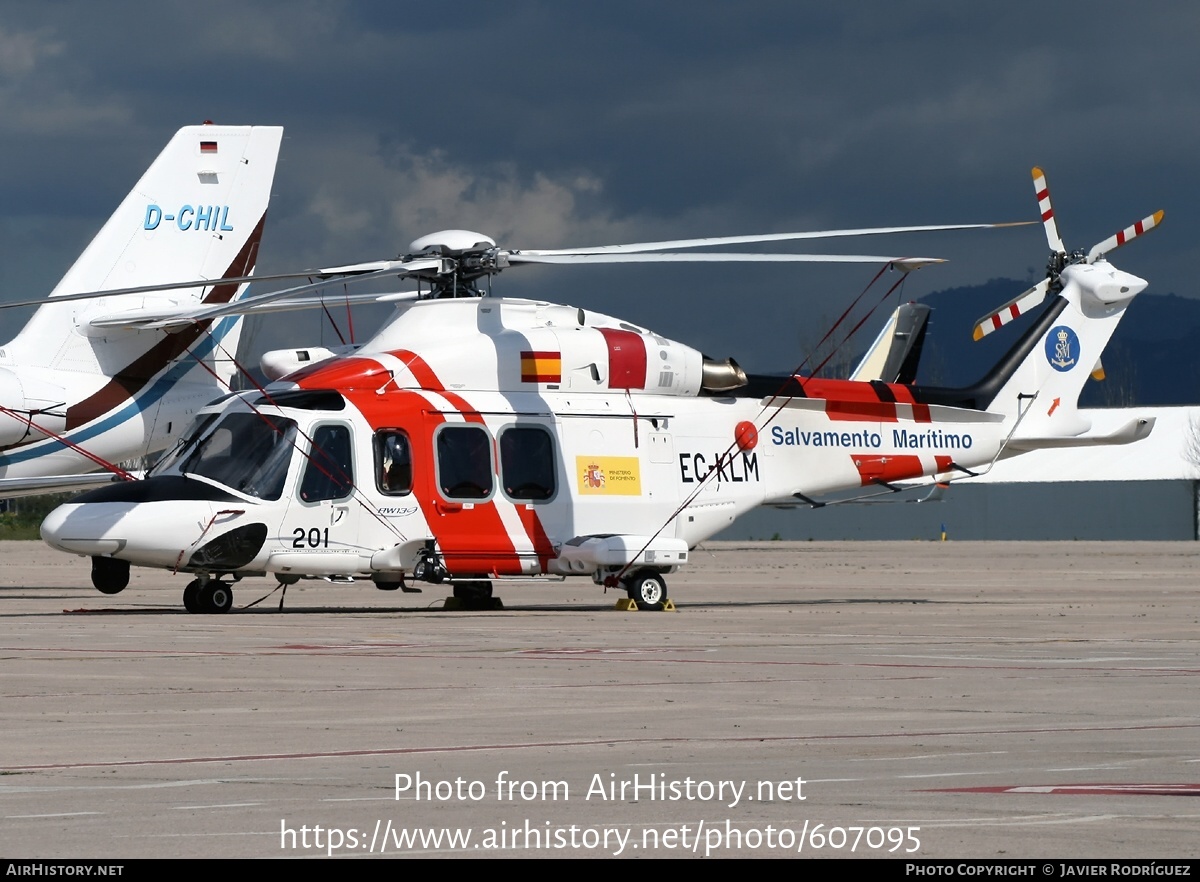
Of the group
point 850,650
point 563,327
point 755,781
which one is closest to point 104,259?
point 563,327

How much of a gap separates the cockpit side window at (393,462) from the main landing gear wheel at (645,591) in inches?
136

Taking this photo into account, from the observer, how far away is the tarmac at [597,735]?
7.52m

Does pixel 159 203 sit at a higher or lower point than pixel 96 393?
higher

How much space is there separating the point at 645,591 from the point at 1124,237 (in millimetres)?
10560

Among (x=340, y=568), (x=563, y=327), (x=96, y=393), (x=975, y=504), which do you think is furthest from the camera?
(x=975, y=504)

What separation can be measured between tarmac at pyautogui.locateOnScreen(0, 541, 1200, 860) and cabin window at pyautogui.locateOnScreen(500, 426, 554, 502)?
1768 millimetres

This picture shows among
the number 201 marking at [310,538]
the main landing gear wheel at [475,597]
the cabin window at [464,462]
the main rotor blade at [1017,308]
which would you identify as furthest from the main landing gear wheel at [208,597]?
the main rotor blade at [1017,308]

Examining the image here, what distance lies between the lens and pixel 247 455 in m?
23.2

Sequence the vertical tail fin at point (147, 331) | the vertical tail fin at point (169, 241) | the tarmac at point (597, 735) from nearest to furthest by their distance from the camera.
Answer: the tarmac at point (597, 735) < the vertical tail fin at point (147, 331) < the vertical tail fin at point (169, 241)

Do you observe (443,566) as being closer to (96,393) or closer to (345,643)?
(345,643)

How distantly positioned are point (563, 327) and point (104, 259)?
10513 millimetres

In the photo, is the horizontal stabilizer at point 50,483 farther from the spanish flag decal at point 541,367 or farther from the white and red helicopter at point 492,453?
the spanish flag decal at point 541,367

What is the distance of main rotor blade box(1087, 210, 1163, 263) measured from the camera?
29189mm

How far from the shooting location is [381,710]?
1273 centimetres
